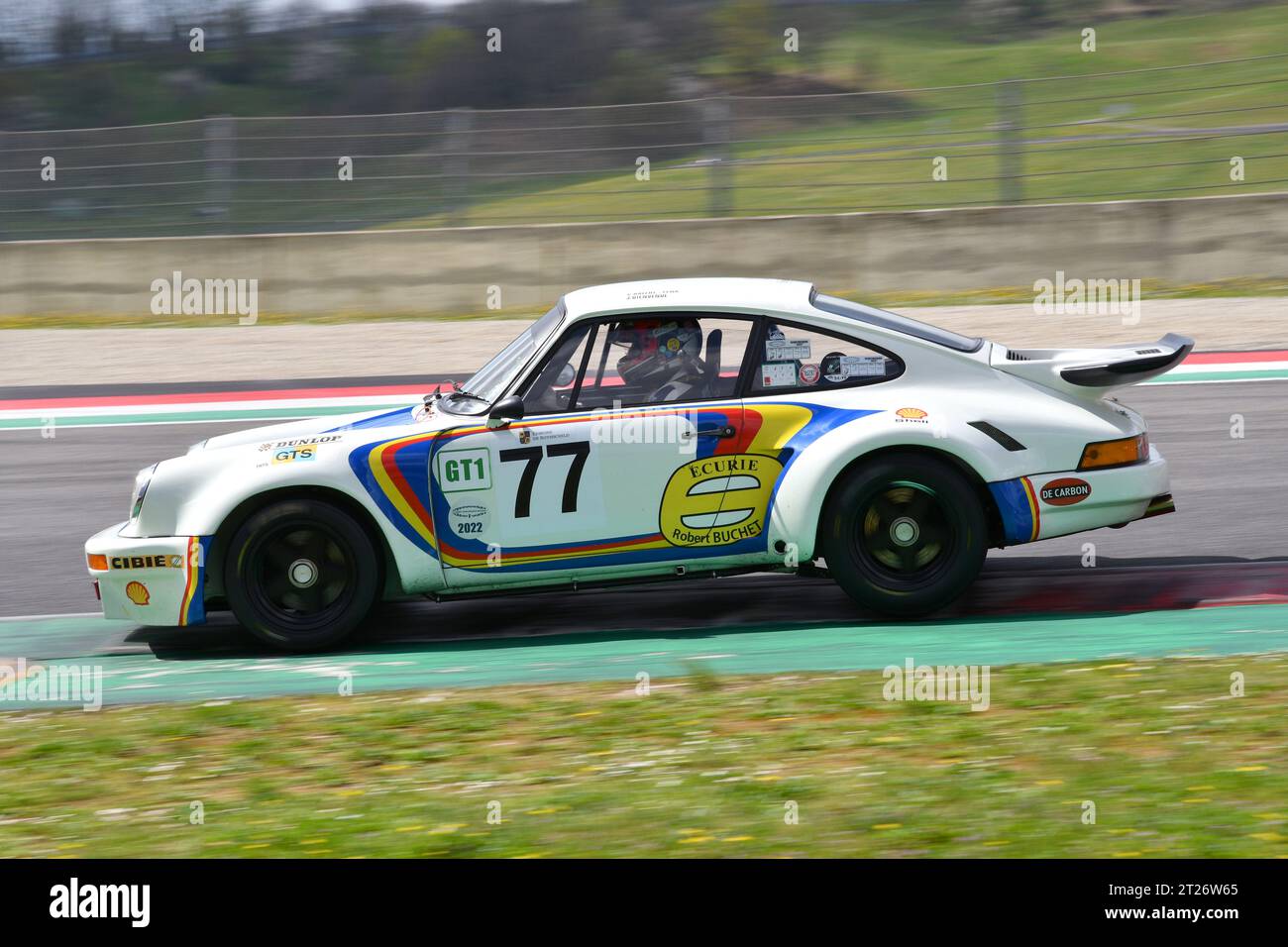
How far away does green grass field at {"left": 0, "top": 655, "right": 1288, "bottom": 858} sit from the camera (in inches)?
170

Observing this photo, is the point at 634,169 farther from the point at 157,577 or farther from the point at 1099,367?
the point at 157,577

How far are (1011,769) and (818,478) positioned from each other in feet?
6.47

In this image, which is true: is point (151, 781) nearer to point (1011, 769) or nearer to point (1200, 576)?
point (1011, 769)

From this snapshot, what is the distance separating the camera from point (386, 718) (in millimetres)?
5684

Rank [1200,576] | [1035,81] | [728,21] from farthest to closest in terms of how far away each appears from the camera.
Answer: [728,21] < [1035,81] < [1200,576]

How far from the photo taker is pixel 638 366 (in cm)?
660

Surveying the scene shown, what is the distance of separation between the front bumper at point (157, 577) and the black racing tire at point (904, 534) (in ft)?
9.04

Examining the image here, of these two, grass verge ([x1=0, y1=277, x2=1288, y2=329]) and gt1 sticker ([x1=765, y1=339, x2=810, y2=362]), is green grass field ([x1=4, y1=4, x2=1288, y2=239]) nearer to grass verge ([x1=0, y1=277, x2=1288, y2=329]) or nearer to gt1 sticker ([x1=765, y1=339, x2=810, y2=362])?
grass verge ([x1=0, y1=277, x2=1288, y2=329])

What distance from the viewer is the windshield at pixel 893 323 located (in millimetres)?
6793

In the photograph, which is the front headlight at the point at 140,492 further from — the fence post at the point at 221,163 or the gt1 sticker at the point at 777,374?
the fence post at the point at 221,163

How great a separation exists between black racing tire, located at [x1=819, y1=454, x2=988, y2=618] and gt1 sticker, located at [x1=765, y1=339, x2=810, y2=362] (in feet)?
1.89

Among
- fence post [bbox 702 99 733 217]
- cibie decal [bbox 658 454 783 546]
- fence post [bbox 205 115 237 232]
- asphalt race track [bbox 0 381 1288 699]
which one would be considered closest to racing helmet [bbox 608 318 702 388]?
cibie decal [bbox 658 454 783 546]

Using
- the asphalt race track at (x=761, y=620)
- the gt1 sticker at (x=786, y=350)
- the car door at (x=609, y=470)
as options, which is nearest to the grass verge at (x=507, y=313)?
the asphalt race track at (x=761, y=620)

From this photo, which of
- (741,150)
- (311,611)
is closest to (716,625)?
(311,611)
